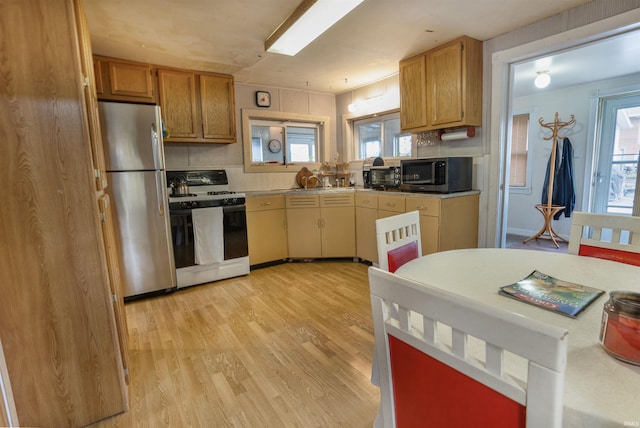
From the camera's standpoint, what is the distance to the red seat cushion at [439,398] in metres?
0.51

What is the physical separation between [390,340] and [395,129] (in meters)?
3.76

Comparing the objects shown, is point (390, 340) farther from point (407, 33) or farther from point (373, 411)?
point (407, 33)

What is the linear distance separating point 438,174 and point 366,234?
3.64 ft

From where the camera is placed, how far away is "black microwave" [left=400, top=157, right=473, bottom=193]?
9.15 feet

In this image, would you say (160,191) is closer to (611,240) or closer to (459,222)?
(459,222)

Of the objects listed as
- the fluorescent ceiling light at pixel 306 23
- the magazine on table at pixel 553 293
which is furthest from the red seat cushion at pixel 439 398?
the fluorescent ceiling light at pixel 306 23

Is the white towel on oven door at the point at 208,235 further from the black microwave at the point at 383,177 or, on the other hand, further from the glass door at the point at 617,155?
the glass door at the point at 617,155

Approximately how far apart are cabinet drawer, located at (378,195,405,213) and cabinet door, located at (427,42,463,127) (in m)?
0.79

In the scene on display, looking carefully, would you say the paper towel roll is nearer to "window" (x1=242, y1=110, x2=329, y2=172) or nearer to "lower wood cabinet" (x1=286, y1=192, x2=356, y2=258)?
"lower wood cabinet" (x1=286, y1=192, x2=356, y2=258)

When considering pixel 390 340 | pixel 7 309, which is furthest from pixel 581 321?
pixel 7 309

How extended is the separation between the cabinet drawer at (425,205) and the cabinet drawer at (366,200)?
470mm

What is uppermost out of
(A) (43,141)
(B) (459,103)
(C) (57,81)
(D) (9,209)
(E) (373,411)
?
(B) (459,103)

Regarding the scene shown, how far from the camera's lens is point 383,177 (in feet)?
11.5

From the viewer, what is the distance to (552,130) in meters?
4.48
